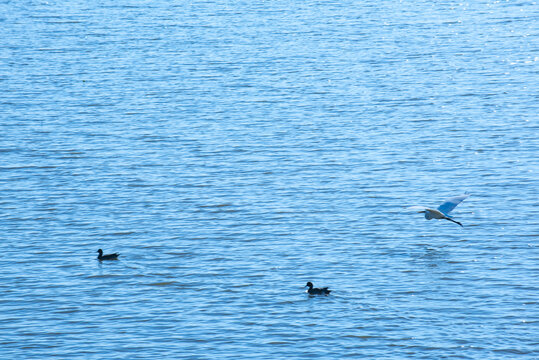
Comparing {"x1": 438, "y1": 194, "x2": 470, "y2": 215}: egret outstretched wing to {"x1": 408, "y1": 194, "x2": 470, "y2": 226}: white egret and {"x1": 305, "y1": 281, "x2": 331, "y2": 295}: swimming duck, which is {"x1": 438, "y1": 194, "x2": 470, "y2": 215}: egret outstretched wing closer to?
{"x1": 408, "y1": 194, "x2": 470, "y2": 226}: white egret

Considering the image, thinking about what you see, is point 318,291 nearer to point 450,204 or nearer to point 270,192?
point 450,204

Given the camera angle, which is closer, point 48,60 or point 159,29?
point 48,60

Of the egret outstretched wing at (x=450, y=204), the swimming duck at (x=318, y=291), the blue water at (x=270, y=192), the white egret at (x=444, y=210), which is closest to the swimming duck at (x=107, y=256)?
the blue water at (x=270, y=192)

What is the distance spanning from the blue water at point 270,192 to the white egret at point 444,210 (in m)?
0.73

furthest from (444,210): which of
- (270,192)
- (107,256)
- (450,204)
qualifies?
(107,256)

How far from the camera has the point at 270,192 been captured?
112ft

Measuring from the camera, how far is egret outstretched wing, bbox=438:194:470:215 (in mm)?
29891

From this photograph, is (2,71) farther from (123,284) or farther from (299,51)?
(123,284)

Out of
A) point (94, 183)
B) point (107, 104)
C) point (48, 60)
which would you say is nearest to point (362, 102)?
point (107, 104)

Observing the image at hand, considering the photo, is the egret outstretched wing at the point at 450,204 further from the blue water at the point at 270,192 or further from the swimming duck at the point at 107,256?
the swimming duck at the point at 107,256

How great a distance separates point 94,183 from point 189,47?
24573mm

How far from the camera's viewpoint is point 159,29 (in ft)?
211

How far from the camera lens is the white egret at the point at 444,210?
29141 mm

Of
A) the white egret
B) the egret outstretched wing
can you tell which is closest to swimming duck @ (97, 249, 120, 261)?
the white egret
